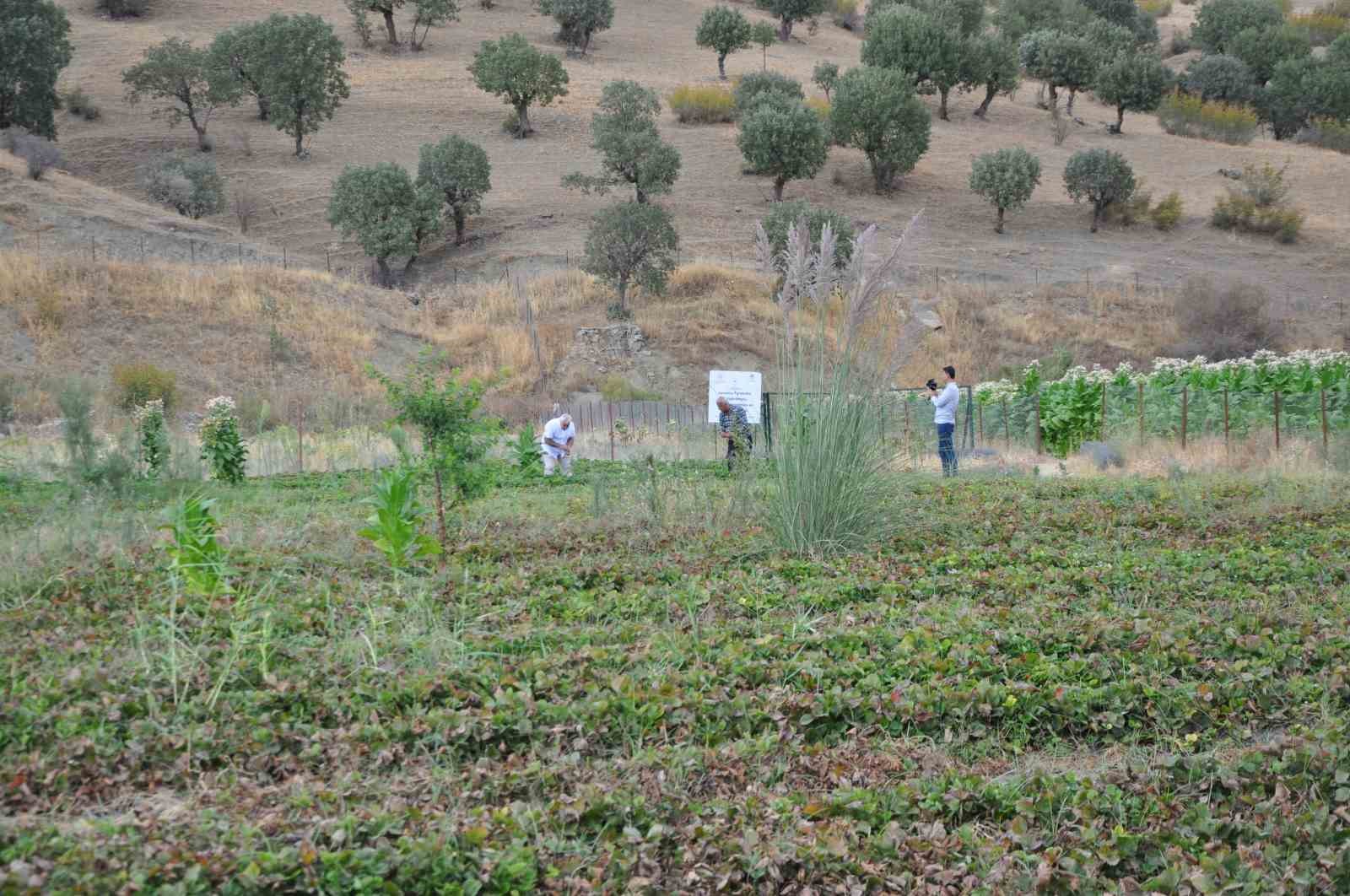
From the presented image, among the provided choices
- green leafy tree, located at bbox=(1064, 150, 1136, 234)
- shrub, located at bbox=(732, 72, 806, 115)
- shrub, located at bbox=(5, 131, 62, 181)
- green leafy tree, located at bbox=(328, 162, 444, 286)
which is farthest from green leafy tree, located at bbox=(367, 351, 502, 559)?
shrub, located at bbox=(732, 72, 806, 115)

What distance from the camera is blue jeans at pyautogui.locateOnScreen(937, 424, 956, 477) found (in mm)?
15930

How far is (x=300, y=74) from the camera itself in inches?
2084

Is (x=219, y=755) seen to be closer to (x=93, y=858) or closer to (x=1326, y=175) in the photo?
(x=93, y=858)

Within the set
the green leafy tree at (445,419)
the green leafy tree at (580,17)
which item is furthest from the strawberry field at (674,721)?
the green leafy tree at (580,17)

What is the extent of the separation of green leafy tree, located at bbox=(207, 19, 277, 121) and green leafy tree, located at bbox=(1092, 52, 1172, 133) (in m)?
44.0

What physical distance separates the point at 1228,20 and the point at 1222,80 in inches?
466

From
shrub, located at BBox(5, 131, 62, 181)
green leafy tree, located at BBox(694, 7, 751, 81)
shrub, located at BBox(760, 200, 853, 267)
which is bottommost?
shrub, located at BBox(760, 200, 853, 267)

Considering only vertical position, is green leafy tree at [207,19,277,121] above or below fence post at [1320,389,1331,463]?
above

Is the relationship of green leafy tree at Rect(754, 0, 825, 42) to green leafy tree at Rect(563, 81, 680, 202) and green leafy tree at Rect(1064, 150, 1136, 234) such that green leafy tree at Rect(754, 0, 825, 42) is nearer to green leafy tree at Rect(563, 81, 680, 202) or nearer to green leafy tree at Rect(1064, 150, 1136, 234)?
green leafy tree at Rect(1064, 150, 1136, 234)

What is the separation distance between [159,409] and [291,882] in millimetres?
15661

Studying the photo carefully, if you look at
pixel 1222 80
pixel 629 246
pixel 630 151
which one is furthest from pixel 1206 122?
pixel 629 246

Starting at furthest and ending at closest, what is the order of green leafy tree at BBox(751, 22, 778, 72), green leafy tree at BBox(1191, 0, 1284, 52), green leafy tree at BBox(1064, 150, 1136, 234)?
green leafy tree at BBox(1191, 0, 1284, 52) < green leafy tree at BBox(751, 22, 778, 72) < green leafy tree at BBox(1064, 150, 1136, 234)

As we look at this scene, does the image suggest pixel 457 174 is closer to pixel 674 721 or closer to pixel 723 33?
pixel 723 33

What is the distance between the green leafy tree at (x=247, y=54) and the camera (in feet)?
177
